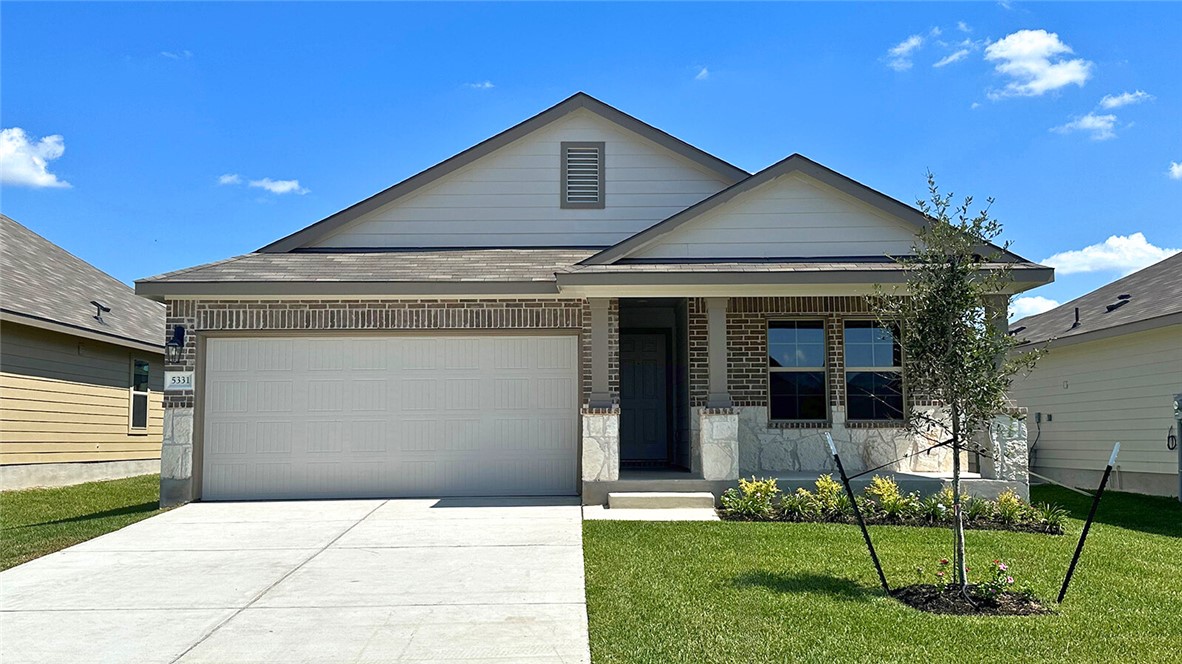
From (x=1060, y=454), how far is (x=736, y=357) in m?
9.13

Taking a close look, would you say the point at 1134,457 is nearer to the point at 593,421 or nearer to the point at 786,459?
the point at 786,459

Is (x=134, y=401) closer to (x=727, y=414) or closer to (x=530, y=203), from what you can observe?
(x=530, y=203)

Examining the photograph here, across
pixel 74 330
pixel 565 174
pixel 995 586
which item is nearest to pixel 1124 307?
pixel 565 174

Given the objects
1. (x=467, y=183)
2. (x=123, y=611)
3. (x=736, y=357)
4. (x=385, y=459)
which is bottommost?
(x=123, y=611)

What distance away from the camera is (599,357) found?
471 inches

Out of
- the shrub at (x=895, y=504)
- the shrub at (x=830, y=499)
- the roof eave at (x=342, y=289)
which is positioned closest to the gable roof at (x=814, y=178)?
the roof eave at (x=342, y=289)

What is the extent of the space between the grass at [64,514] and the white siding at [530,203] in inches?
191

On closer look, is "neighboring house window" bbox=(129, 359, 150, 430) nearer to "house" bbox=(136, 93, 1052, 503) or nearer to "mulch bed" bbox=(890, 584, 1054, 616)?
"house" bbox=(136, 93, 1052, 503)

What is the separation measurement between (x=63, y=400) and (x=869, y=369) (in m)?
13.9

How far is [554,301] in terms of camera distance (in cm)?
1275

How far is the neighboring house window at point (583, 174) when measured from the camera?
1485 centimetres

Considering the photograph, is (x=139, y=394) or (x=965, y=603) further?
(x=139, y=394)

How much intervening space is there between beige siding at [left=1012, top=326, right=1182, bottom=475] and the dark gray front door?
804 cm

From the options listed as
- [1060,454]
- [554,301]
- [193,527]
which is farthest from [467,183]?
[1060,454]
